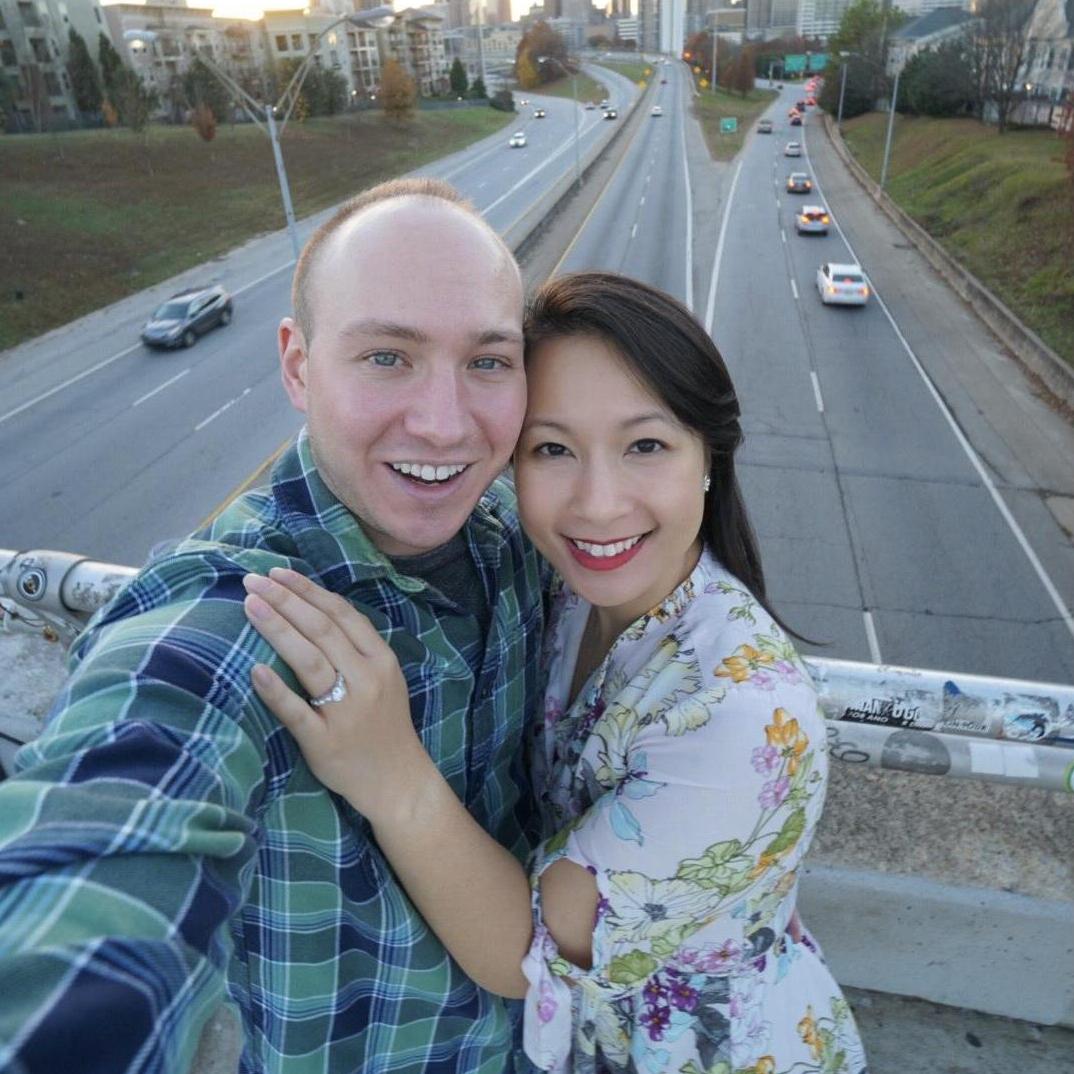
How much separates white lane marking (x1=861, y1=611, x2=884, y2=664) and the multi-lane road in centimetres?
4

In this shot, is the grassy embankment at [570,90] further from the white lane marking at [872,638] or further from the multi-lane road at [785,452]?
the white lane marking at [872,638]

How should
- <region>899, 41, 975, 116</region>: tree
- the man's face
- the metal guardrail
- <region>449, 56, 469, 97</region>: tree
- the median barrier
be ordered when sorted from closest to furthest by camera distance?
1. the man's face
2. the metal guardrail
3. the median barrier
4. <region>899, 41, 975, 116</region>: tree
5. <region>449, 56, 469, 97</region>: tree

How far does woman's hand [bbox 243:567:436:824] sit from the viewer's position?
128cm

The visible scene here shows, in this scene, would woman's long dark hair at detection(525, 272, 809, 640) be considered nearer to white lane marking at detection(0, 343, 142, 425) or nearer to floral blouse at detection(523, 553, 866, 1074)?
floral blouse at detection(523, 553, 866, 1074)

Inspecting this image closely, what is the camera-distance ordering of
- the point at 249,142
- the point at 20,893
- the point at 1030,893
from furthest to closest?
the point at 249,142, the point at 1030,893, the point at 20,893

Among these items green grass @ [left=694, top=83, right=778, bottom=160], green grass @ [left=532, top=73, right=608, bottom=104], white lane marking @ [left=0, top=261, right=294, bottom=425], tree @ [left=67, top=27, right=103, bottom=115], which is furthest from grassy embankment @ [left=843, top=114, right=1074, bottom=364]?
green grass @ [left=532, top=73, right=608, bottom=104]

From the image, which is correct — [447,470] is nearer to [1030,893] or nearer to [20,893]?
[20,893]

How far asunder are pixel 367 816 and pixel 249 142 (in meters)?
55.9

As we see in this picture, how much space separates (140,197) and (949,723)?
41.9m

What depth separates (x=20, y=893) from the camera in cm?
89

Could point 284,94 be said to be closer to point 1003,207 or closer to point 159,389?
point 159,389

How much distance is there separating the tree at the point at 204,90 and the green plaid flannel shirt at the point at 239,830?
189ft

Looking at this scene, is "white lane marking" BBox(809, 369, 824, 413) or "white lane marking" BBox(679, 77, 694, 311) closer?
"white lane marking" BBox(809, 369, 824, 413)

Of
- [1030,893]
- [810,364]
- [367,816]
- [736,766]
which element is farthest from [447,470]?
[810,364]
